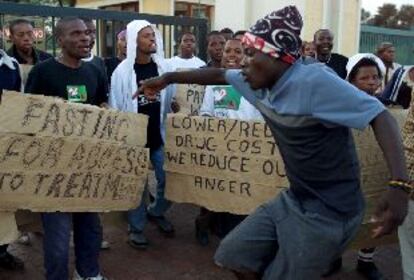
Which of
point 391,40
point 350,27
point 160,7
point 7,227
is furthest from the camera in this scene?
point 160,7

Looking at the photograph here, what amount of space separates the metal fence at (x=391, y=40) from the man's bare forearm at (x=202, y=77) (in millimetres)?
13087

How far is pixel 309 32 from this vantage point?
12719mm

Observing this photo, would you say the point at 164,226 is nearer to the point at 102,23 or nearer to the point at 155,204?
the point at 155,204

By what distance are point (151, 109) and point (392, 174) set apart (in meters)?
3.06

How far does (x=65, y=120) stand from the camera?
3893 millimetres

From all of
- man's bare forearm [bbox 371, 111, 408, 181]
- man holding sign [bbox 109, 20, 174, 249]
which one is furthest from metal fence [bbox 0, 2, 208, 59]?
man's bare forearm [bbox 371, 111, 408, 181]

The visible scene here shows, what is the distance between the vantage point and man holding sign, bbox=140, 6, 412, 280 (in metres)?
2.60

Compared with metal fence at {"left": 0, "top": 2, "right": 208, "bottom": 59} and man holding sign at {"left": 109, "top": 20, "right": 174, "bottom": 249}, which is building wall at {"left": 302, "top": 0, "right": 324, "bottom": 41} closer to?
metal fence at {"left": 0, "top": 2, "right": 208, "bottom": 59}

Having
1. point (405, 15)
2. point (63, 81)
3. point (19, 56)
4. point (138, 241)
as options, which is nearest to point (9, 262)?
point (138, 241)

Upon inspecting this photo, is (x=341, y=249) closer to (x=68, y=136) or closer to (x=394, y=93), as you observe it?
(x=68, y=136)

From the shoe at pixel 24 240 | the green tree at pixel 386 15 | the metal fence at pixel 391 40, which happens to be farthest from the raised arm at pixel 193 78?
the green tree at pixel 386 15

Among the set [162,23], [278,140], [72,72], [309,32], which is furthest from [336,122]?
[309,32]

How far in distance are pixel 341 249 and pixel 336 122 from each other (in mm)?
764

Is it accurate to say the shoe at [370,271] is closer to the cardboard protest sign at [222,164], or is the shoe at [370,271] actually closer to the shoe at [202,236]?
the cardboard protest sign at [222,164]
